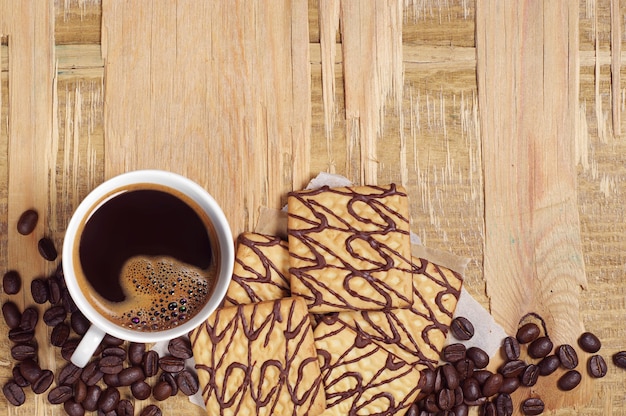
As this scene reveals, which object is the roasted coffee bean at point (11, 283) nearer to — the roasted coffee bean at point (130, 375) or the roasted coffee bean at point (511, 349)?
the roasted coffee bean at point (130, 375)

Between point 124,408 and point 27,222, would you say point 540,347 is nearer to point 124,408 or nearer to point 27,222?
point 124,408

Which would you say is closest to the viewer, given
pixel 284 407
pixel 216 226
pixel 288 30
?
pixel 216 226

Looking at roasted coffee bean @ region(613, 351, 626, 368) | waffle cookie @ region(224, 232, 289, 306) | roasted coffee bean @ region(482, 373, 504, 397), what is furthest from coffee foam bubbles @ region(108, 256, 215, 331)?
roasted coffee bean @ region(613, 351, 626, 368)

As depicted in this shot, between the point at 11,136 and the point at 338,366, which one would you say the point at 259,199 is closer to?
the point at 338,366

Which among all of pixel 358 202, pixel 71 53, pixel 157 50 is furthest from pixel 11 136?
pixel 358 202

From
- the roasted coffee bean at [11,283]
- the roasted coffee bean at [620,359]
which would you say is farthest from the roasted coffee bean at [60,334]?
the roasted coffee bean at [620,359]

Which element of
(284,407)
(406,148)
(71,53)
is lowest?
(284,407)

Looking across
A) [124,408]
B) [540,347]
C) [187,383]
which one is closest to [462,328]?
[540,347]
